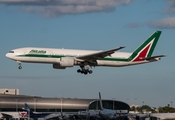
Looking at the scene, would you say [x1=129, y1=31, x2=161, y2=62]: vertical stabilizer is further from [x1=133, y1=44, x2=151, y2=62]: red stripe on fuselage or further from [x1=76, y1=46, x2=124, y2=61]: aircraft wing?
[x1=76, y1=46, x2=124, y2=61]: aircraft wing

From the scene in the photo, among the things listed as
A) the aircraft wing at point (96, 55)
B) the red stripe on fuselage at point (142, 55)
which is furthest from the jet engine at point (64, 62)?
the red stripe on fuselage at point (142, 55)

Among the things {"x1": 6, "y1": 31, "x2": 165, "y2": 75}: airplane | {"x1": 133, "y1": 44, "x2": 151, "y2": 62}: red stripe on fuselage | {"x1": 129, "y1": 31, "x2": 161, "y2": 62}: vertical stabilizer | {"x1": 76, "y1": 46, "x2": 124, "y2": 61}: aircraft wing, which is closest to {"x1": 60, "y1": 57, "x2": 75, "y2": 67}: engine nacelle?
{"x1": 6, "y1": 31, "x2": 165, "y2": 75}: airplane

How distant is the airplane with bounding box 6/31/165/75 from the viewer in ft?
254

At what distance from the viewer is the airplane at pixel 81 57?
7744cm

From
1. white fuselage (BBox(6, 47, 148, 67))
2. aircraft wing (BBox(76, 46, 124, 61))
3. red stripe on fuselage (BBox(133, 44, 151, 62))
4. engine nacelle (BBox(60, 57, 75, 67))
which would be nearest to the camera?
white fuselage (BBox(6, 47, 148, 67))

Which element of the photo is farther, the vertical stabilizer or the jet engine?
the vertical stabilizer

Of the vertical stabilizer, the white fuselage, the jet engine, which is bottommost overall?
the jet engine

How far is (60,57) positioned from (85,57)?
420cm

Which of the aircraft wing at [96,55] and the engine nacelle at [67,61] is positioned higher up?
the aircraft wing at [96,55]

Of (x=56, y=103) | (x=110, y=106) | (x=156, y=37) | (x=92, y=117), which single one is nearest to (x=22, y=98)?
(x=56, y=103)

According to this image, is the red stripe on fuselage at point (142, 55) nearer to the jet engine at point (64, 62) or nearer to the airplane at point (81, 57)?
the airplane at point (81, 57)

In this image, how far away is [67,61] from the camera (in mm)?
79375

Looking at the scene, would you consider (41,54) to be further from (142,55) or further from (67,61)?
(142,55)

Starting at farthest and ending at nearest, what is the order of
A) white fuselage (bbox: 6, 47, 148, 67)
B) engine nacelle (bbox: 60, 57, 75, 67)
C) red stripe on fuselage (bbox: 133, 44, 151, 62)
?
1. red stripe on fuselage (bbox: 133, 44, 151, 62)
2. engine nacelle (bbox: 60, 57, 75, 67)
3. white fuselage (bbox: 6, 47, 148, 67)
